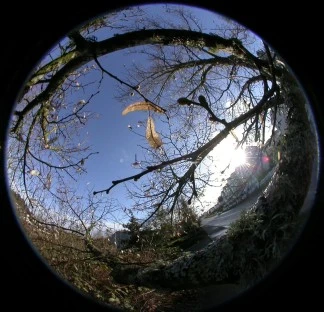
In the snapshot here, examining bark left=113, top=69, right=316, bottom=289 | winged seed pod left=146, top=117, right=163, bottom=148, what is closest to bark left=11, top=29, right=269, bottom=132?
bark left=113, top=69, right=316, bottom=289

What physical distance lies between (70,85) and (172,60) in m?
1.95

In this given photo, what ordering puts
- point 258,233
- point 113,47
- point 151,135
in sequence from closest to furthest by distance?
point 258,233
point 113,47
point 151,135

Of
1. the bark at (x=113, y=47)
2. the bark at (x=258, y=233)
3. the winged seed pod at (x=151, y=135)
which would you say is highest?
the bark at (x=113, y=47)

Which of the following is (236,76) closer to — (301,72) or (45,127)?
(45,127)

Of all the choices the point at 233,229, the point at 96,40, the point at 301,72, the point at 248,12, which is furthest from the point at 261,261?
the point at 96,40

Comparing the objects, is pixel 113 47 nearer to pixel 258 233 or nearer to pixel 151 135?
pixel 151 135

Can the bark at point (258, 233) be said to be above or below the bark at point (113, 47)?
below

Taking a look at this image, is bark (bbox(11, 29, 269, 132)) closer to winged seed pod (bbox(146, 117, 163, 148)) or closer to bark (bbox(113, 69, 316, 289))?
bark (bbox(113, 69, 316, 289))

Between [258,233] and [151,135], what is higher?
[151,135]

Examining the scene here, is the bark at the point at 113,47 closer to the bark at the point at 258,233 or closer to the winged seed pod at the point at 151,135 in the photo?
the bark at the point at 258,233

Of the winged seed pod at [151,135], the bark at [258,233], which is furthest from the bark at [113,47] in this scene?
the winged seed pod at [151,135]

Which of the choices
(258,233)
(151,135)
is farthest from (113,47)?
(258,233)

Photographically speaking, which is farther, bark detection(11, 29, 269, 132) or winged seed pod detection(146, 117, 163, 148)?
winged seed pod detection(146, 117, 163, 148)

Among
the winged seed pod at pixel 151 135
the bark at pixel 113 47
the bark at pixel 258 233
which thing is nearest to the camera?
the bark at pixel 258 233
